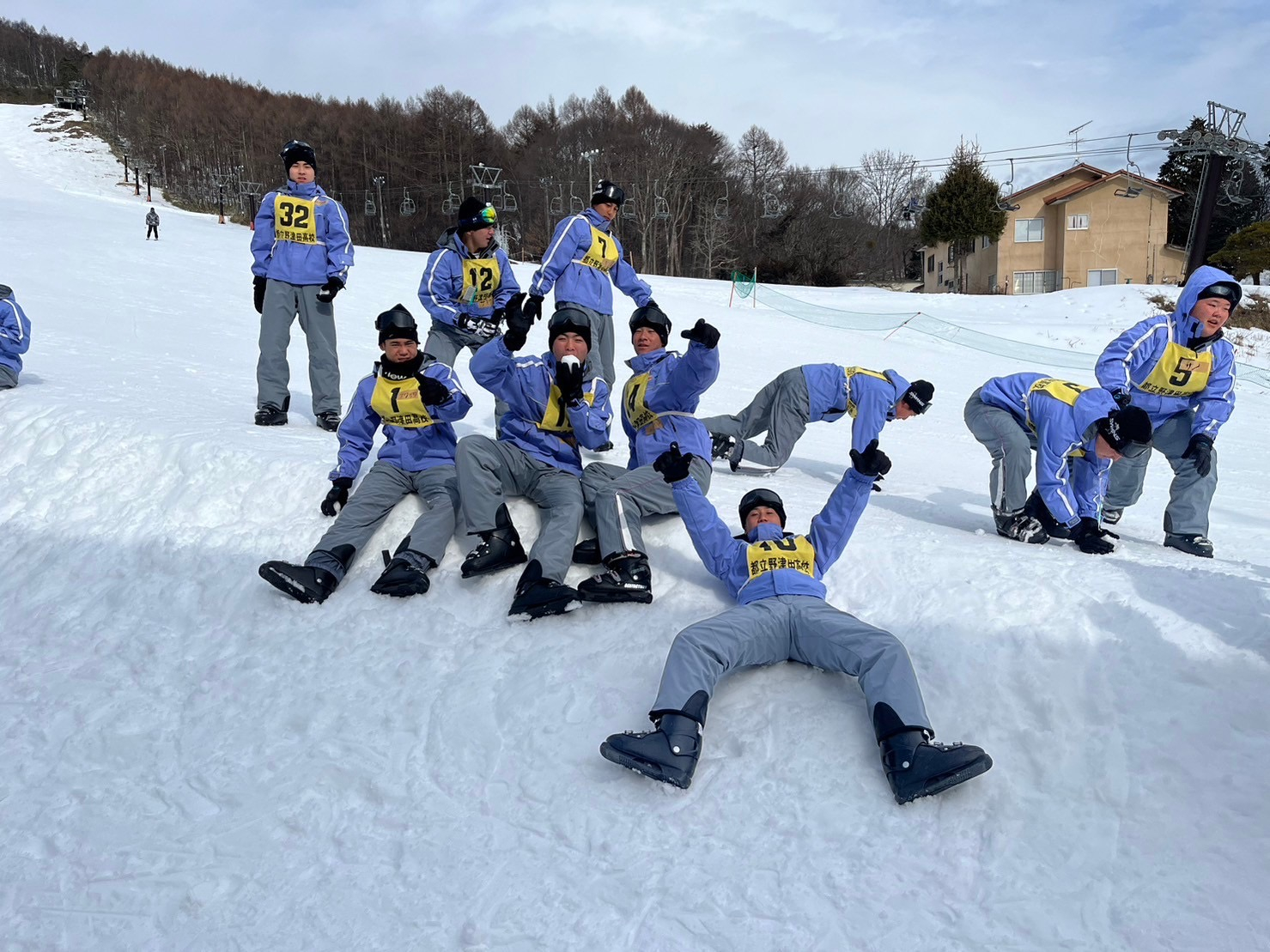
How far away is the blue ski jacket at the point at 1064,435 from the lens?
16.4ft

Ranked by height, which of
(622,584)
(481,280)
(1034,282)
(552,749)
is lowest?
(552,749)

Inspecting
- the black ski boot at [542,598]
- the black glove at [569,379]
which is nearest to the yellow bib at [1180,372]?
the black glove at [569,379]

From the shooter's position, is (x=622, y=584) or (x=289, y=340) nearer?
(x=622, y=584)

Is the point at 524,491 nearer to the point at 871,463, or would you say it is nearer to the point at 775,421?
the point at 871,463

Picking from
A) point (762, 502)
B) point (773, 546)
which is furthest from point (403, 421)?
point (773, 546)

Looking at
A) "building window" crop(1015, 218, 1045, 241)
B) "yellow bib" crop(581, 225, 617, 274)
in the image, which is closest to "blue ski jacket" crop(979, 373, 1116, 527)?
"yellow bib" crop(581, 225, 617, 274)

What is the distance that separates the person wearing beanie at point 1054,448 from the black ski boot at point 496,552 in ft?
9.32

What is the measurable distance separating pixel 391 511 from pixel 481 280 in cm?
217

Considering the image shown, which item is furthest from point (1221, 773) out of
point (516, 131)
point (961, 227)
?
point (516, 131)

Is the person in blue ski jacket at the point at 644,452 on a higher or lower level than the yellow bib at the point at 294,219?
lower

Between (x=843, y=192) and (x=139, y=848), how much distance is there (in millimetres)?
55492

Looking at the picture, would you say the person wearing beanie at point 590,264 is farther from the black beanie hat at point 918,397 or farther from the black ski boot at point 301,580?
the black ski boot at point 301,580

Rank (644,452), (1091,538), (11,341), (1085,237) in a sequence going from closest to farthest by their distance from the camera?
1. (1091,538)
2. (644,452)
3. (11,341)
4. (1085,237)

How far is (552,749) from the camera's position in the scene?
10.5 feet
